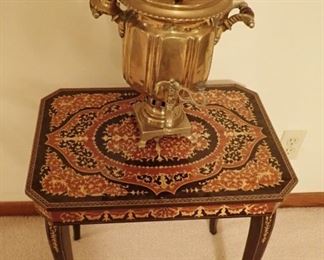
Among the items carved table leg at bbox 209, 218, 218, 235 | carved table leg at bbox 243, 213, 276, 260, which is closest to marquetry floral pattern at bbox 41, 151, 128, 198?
carved table leg at bbox 243, 213, 276, 260

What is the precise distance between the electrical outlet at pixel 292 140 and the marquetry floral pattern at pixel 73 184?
2.47ft

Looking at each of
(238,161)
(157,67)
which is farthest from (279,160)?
(157,67)

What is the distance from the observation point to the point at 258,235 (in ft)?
3.26

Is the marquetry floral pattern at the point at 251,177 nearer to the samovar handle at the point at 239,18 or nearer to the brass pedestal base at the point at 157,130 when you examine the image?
the brass pedestal base at the point at 157,130

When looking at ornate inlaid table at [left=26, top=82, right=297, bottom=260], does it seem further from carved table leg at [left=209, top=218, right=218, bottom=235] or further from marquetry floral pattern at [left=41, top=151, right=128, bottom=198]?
carved table leg at [left=209, top=218, right=218, bottom=235]

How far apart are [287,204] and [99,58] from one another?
903 mm

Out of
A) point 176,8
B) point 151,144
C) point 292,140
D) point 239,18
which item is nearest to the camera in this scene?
point 176,8

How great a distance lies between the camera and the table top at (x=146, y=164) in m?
0.87

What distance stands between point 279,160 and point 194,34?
340 mm

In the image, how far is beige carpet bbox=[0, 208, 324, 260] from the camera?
146cm

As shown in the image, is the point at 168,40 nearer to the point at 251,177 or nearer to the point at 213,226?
the point at 251,177

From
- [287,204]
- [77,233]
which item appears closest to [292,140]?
[287,204]

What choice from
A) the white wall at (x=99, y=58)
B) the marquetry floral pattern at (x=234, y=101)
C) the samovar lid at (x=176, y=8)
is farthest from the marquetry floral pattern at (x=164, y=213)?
the white wall at (x=99, y=58)

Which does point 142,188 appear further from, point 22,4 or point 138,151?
point 22,4
